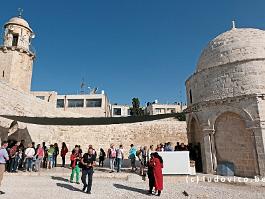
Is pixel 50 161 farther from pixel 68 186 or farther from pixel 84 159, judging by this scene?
pixel 84 159

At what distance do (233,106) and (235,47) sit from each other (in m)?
3.72

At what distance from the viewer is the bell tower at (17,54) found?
998 inches

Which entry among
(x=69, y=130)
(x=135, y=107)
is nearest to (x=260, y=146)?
(x=69, y=130)

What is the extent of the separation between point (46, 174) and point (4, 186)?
97.5 inches

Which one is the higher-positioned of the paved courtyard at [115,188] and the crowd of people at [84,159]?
the crowd of people at [84,159]

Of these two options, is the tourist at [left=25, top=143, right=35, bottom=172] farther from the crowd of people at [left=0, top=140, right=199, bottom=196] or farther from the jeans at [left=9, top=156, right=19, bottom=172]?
the jeans at [left=9, top=156, right=19, bottom=172]

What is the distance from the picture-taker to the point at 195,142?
519 inches

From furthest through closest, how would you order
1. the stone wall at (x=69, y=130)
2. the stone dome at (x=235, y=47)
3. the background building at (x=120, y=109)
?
the background building at (x=120, y=109)
the stone wall at (x=69, y=130)
the stone dome at (x=235, y=47)

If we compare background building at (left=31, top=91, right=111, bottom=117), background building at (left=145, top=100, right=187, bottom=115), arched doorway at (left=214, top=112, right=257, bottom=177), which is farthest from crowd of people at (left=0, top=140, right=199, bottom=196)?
background building at (left=145, top=100, right=187, bottom=115)

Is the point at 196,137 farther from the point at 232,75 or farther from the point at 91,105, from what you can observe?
the point at 91,105

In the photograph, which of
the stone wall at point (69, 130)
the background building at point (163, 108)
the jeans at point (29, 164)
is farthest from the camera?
the background building at point (163, 108)

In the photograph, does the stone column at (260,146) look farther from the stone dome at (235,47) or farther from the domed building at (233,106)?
the stone dome at (235,47)

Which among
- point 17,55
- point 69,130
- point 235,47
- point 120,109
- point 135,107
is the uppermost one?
point 17,55

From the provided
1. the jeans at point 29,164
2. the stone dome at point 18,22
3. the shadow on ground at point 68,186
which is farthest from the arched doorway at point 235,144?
the stone dome at point 18,22
